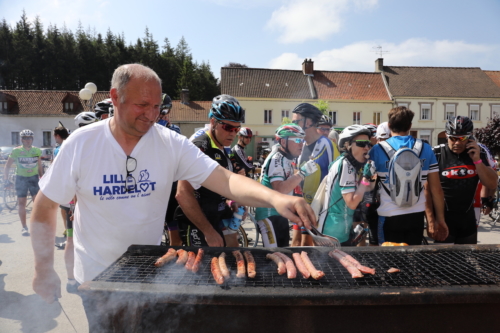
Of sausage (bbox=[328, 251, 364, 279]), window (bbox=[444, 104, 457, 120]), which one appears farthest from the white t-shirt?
window (bbox=[444, 104, 457, 120])

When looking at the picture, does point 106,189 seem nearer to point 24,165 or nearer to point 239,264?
point 239,264

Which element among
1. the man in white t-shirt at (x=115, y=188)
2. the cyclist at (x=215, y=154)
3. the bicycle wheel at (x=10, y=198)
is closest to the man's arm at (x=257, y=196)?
the man in white t-shirt at (x=115, y=188)

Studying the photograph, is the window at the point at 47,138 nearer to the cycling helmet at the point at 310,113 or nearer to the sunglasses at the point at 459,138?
the cycling helmet at the point at 310,113

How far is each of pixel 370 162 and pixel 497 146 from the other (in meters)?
16.9

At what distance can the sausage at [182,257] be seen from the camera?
6.72 feet

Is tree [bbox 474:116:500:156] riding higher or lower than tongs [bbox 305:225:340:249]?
higher

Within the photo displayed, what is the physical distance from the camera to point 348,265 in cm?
202

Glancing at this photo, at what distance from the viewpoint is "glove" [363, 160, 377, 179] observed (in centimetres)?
354

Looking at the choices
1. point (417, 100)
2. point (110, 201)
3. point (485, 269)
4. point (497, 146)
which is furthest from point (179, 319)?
point (417, 100)

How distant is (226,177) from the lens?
2.30 m

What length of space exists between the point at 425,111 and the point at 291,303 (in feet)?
138

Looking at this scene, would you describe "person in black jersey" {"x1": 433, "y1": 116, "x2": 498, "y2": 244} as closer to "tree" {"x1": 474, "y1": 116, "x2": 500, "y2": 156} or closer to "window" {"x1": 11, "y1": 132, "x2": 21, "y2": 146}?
"window" {"x1": 11, "y1": 132, "x2": 21, "y2": 146}

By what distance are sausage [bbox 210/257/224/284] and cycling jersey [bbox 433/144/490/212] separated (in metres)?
3.29

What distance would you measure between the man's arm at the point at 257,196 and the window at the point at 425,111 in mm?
41098
